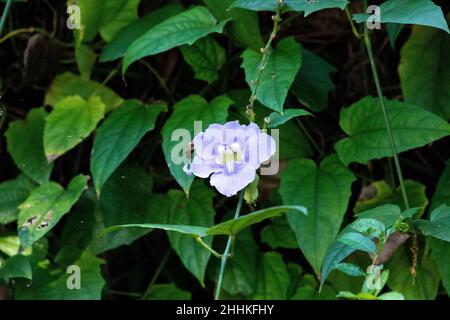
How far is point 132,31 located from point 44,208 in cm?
40

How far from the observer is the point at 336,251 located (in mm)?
988

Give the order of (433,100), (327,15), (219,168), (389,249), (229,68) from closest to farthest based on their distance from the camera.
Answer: (219,168)
(389,249)
(433,100)
(229,68)
(327,15)

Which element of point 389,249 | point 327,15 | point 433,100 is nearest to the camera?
point 389,249

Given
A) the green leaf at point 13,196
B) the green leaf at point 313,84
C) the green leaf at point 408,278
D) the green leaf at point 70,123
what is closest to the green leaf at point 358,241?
the green leaf at point 408,278

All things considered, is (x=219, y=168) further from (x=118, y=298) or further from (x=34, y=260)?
(x=118, y=298)

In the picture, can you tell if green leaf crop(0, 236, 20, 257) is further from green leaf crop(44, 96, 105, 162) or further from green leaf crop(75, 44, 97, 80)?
green leaf crop(75, 44, 97, 80)

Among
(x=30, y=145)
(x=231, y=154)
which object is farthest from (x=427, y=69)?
(x=30, y=145)

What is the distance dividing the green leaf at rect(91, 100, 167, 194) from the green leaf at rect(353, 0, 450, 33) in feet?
1.48

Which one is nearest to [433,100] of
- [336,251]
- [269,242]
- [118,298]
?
[269,242]

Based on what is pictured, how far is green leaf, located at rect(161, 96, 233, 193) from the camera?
1.18m

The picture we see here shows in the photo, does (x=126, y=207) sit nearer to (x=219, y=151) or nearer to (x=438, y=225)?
(x=219, y=151)

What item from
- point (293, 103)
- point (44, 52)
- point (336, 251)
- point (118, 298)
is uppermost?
point (44, 52)

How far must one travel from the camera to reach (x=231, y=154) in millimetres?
989
